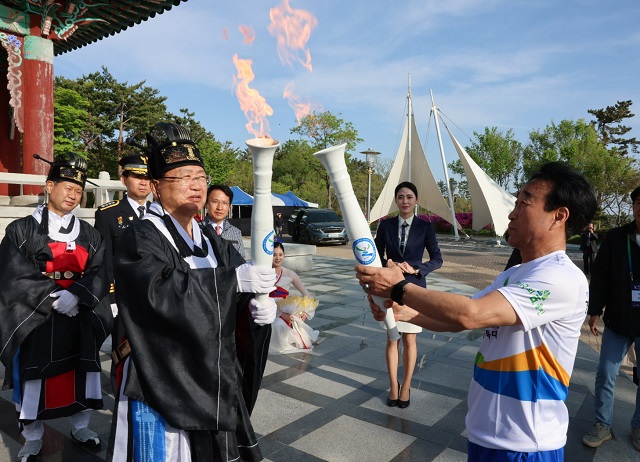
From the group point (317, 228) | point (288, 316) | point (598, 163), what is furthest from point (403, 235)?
point (598, 163)

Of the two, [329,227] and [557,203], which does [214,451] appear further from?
[329,227]

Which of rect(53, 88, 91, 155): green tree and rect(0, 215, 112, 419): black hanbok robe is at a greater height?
rect(53, 88, 91, 155): green tree

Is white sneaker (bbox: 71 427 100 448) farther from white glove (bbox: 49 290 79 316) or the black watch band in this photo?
the black watch band

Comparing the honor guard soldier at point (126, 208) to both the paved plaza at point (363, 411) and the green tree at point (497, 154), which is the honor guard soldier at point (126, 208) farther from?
the green tree at point (497, 154)

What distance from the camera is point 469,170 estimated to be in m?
22.8

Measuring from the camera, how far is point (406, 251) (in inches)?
157

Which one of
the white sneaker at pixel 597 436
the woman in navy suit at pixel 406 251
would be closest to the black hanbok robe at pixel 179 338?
the woman in navy suit at pixel 406 251

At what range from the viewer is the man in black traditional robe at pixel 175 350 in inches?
69.4

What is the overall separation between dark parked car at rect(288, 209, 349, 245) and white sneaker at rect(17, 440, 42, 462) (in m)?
18.1

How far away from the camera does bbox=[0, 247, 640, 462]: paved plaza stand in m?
3.19

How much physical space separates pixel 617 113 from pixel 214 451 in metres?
52.9

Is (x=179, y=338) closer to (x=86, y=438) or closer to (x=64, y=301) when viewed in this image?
(x=64, y=301)

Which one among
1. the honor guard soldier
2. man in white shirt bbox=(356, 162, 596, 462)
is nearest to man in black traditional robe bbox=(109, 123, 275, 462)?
man in white shirt bbox=(356, 162, 596, 462)

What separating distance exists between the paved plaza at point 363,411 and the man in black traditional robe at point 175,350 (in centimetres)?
142
